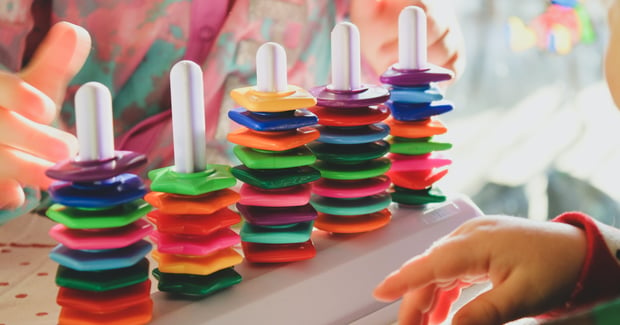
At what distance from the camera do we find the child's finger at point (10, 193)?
490mm

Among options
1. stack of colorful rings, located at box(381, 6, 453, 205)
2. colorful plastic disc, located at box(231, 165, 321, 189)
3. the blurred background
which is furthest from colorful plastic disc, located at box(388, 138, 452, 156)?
the blurred background

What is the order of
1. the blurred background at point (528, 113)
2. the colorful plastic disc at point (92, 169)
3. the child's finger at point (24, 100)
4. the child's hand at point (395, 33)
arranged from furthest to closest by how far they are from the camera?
the blurred background at point (528, 113)
the child's hand at point (395, 33)
the child's finger at point (24, 100)
the colorful plastic disc at point (92, 169)

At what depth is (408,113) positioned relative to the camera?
0.53 meters

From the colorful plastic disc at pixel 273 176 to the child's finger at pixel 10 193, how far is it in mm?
143

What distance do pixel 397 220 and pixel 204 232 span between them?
0.52 ft

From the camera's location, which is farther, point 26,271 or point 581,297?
point 26,271

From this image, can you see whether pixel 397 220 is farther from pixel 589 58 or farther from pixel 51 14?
pixel 589 58

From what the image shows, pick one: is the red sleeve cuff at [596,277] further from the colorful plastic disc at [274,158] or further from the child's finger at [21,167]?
the child's finger at [21,167]

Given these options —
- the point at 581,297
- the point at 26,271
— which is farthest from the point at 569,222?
the point at 26,271

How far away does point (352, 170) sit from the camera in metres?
0.49

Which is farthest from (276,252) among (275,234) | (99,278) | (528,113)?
(528,113)

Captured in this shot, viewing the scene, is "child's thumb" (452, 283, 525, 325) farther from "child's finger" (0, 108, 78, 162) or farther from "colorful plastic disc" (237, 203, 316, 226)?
"child's finger" (0, 108, 78, 162)

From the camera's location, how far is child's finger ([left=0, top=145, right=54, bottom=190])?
479 millimetres

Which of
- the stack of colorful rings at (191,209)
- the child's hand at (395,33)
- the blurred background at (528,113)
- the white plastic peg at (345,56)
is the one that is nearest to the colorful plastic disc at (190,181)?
the stack of colorful rings at (191,209)
